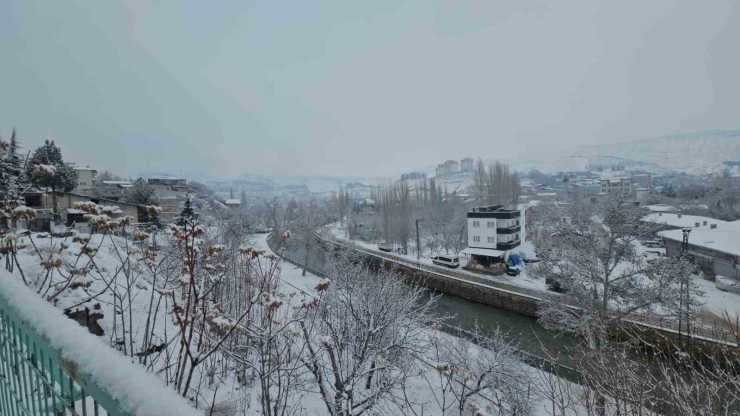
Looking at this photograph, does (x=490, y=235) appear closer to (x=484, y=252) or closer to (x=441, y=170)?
(x=484, y=252)

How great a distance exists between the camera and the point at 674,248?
21.3 m

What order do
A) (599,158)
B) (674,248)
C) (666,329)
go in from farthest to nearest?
(599,158)
(674,248)
(666,329)

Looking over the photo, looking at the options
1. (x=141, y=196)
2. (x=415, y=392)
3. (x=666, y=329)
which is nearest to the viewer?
(x=415, y=392)

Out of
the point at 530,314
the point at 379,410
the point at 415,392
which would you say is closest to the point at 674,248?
the point at 530,314

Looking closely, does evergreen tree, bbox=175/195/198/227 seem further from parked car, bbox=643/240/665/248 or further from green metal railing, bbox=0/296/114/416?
parked car, bbox=643/240/665/248

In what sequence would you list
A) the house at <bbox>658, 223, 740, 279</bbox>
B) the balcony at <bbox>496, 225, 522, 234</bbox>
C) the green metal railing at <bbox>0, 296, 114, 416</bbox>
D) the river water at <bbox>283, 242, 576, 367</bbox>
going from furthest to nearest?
the balcony at <bbox>496, 225, 522, 234</bbox>
the house at <bbox>658, 223, 740, 279</bbox>
the river water at <bbox>283, 242, 576, 367</bbox>
the green metal railing at <bbox>0, 296, 114, 416</bbox>

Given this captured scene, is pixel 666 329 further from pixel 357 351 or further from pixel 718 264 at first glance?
pixel 357 351

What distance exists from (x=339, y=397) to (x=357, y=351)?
846 millimetres

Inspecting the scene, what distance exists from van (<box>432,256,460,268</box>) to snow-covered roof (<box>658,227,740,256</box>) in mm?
12195

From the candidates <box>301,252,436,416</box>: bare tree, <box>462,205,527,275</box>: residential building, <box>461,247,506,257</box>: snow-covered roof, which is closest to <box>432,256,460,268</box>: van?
<box>462,205,527,275</box>: residential building

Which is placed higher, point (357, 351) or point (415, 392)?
point (357, 351)

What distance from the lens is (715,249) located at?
17172mm

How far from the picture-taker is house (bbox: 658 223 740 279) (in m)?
16.5

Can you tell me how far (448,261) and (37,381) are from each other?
25.1 meters
